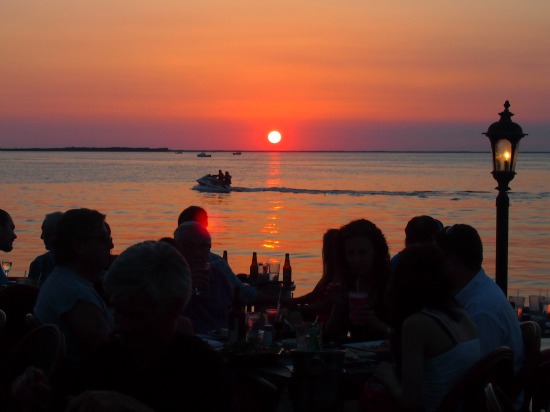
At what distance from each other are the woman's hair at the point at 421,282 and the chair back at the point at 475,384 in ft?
0.74

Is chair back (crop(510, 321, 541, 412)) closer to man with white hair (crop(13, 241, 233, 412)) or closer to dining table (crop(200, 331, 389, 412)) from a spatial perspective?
dining table (crop(200, 331, 389, 412))

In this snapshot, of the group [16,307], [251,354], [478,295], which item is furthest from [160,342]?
[16,307]

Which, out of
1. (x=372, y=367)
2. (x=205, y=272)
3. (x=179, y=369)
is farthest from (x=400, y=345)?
(x=205, y=272)

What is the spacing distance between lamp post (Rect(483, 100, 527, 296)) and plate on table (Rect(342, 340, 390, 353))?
334 centimetres

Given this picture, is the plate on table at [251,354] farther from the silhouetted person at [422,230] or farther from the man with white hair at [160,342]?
the silhouetted person at [422,230]

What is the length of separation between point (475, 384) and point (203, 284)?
246cm

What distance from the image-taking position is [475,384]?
12.6 feet

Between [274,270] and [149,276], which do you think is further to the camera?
[274,270]

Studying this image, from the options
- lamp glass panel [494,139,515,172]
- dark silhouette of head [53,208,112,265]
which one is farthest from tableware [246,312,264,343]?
lamp glass panel [494,139,515,172]

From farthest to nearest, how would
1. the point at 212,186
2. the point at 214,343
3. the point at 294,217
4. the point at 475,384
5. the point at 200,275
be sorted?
the point at 212,186 < the point at 294,217 < the point at 200,275 < the point at 214,343 < the point at 475,384

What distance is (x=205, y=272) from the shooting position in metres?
5.92

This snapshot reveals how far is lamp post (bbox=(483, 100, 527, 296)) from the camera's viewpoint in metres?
8.16

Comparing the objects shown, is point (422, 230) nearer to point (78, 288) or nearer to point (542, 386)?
point (542, 386)

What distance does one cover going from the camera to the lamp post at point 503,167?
816cm
